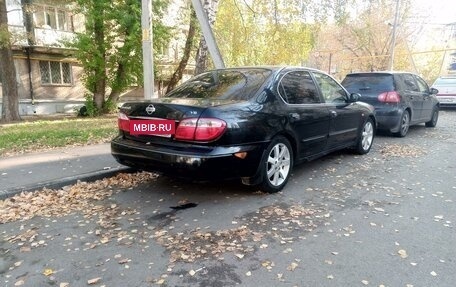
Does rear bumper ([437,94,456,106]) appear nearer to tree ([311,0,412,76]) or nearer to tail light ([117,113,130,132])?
tree ([311,0,412,76])

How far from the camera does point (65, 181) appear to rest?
4.88 m

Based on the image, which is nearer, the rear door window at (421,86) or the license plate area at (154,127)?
the license plate area at (154,127)

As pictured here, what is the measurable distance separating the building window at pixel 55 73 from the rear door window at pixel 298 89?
60.8 feet

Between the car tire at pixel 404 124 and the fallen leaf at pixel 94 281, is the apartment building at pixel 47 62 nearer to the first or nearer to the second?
the car tire at pixel 404 124

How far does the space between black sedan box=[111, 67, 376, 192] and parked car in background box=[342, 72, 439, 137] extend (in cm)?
345

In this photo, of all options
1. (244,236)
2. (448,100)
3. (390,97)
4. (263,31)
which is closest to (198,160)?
(244,236)

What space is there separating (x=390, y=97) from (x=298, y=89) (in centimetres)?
422

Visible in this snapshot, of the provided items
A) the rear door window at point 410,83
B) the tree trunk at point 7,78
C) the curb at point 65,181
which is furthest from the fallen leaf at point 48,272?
the tree trunk at point 7,78

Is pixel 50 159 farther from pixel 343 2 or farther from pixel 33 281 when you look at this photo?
pixel 343 2

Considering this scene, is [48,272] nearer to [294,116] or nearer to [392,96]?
[294,116]

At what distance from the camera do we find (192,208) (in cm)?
399

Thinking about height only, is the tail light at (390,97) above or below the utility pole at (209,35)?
below

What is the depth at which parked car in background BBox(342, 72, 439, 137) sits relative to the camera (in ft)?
26.9

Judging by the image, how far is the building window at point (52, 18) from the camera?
18717mm
